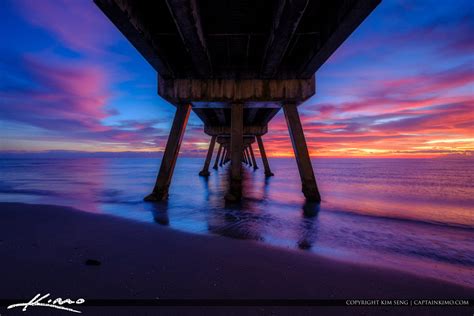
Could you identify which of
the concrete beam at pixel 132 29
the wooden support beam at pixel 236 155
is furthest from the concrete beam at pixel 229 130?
the concrete beam at pixel 132 29

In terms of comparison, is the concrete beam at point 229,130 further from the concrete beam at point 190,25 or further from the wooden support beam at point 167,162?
the concrete beam at point 190,25

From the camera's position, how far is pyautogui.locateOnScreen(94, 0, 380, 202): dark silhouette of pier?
4172 mm

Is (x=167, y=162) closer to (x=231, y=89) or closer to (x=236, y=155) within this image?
(x=236, y=155)

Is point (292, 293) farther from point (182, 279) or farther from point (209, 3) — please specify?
point (209, 3)

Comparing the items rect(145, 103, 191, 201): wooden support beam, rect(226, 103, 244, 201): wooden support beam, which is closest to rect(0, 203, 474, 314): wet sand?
rect(145, 103, 191, 201): wooden support beam

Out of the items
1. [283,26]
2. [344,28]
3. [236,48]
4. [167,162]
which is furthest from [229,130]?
[344,28]

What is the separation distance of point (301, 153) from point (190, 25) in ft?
17.3

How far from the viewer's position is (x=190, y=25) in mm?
4355

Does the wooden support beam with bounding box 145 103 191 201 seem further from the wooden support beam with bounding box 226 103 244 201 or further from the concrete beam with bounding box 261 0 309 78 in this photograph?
the concrete beam with bounding box 261 0 309 78

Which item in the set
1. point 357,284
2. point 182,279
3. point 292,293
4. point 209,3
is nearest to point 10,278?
point 182,279

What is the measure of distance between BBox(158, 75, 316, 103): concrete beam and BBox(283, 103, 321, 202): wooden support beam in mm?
509

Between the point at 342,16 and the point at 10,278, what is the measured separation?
627cm

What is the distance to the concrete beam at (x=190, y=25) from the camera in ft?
12.5

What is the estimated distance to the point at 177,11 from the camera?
390 cm
